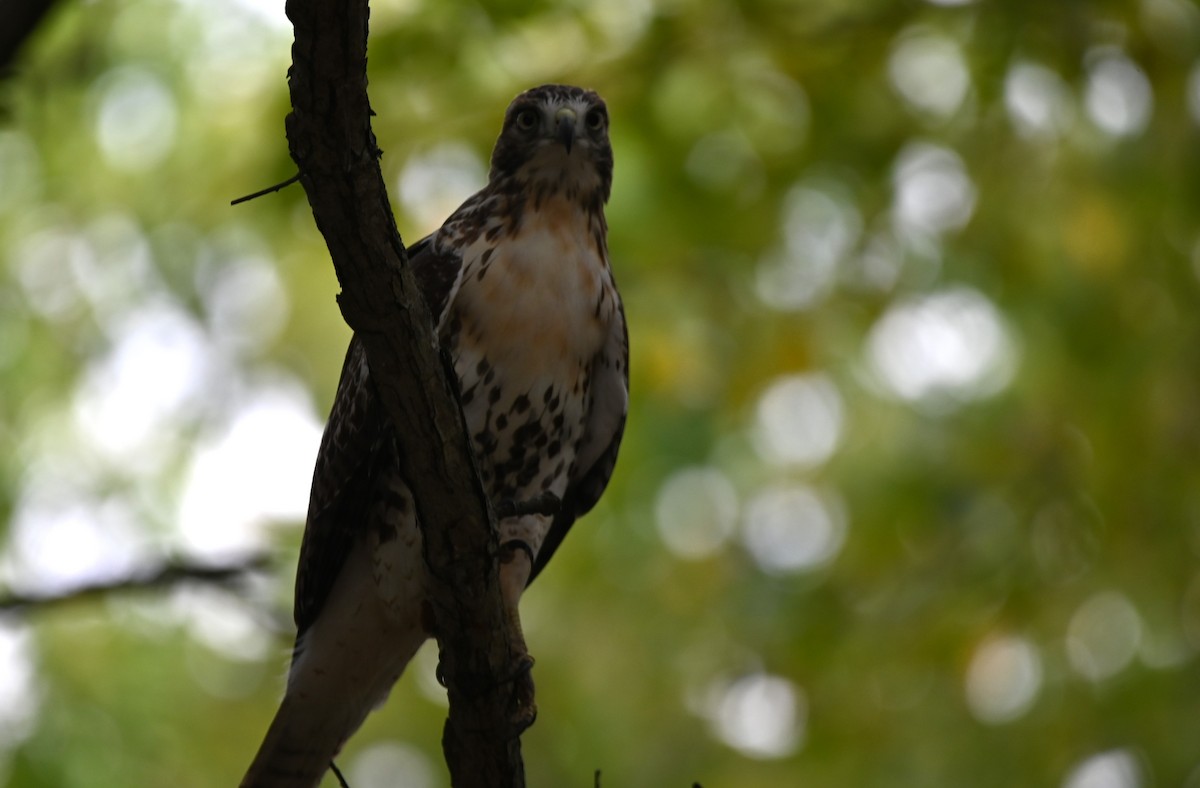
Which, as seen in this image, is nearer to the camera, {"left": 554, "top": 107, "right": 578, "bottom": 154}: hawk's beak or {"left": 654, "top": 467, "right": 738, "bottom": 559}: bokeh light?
{"left": 554, "top": 107, "right": 578, "bottom": 154}: hawk's beak

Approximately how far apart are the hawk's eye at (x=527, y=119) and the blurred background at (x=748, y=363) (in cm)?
96

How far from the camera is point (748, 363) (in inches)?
245

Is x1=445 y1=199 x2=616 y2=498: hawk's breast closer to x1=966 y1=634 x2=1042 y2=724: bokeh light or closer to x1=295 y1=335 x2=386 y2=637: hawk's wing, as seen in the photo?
x1=295 y1=335 x2=386 y2=637: hawk's wing

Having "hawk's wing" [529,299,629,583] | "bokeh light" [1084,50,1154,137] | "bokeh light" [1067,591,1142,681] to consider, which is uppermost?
"bokeh light" [1084,50,1154,137]

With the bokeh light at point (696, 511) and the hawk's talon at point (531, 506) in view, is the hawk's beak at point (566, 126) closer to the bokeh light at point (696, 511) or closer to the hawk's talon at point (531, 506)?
the hawk's talon at point (531, 506)

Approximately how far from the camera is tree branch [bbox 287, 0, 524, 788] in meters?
2.25

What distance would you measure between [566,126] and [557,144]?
0.19ft

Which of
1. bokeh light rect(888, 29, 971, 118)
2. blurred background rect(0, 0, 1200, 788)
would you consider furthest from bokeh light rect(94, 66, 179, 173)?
bokeh light rect(888, 29, 971, 118)

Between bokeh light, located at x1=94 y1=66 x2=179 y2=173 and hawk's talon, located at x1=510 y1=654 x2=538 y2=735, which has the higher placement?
bokeh light, located at x1=94 y1=66 x2=179 y2=173

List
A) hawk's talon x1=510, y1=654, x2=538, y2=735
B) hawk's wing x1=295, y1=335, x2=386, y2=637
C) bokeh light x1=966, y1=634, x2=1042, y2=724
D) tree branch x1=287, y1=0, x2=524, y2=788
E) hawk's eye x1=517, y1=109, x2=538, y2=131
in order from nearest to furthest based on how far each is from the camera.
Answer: tree branch x1=287, y1=0, x2=524, y2=788 < hawk's talon x1=510, y1=654, x2=538, y2=735 < hawk's wing x1=295, y1=335, x2=386, y2=637 < hawk's eye x1=517, y1=109, x2=538, y2=131 < bokeh light x1=966, y1=634, x2=1042, y2=724

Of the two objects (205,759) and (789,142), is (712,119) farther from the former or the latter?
(205,759)

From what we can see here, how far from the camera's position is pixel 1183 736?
5.16 m

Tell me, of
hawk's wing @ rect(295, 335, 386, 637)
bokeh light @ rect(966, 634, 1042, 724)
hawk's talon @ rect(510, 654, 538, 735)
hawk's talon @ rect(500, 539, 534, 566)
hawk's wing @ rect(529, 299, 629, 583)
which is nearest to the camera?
hawk's talon @ rect(510, 654, 538, 735)

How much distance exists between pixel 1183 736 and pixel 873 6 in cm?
299
